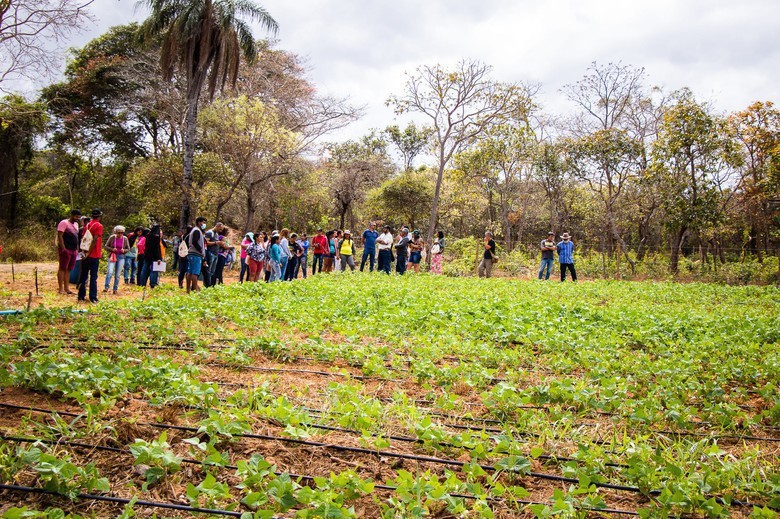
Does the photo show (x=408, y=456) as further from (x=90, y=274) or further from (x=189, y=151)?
(x=189, y=151)

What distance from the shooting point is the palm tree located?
52.7ft

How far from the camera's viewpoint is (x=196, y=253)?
9.88 meters

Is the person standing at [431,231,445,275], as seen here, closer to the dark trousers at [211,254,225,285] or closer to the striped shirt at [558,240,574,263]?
the striped shirt at [558,240,574,263]

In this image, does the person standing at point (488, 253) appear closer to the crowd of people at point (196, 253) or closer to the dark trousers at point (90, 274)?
the crowd of people at point (196, 253)

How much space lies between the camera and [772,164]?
16.2 metres

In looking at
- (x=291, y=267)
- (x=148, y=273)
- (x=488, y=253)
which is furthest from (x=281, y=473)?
(x=488, y=253)

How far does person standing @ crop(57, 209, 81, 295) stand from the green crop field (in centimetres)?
327

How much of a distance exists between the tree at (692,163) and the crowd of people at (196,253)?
21.6 ft

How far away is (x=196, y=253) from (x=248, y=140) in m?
9.51

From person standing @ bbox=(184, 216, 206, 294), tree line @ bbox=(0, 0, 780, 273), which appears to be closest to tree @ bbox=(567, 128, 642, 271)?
tree line @ bbox=(0, 0, 780, 273)

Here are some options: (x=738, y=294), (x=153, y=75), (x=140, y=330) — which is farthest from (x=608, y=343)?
(x=153, y=75)

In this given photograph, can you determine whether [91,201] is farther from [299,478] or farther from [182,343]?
[299,478]

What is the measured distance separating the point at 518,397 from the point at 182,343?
140 inches

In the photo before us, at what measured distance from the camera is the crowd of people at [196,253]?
28.8 feet
